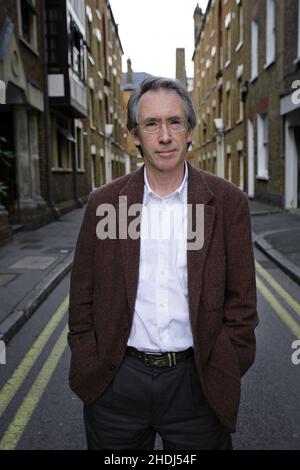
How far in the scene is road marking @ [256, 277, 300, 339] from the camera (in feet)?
18.3

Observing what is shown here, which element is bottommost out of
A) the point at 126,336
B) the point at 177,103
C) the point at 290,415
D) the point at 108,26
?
the point at 290,415

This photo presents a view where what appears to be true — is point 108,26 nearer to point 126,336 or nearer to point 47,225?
point 47,225

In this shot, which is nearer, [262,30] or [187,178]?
[187,178]

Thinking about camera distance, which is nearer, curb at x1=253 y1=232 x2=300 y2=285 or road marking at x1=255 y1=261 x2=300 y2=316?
road marking at x1=255 y1=261 x2=300 y2=316

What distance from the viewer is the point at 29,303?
6.45m

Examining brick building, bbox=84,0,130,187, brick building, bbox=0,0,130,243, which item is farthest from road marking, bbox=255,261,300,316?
brick building, bbox=84,0,130,187

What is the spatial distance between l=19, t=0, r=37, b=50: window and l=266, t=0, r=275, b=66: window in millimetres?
8396

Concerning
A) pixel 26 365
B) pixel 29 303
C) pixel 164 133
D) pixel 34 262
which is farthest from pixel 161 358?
pixel 34 262

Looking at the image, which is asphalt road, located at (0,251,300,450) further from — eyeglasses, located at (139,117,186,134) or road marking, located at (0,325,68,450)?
eyeglasses, located at (139,117,186,134)

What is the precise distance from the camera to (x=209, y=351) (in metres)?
2.00

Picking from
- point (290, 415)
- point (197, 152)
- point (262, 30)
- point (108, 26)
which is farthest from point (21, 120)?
point (197, 152)

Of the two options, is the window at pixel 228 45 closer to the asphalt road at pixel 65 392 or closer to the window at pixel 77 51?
the window at pixel 77 51

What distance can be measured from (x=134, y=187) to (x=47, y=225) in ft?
46.0

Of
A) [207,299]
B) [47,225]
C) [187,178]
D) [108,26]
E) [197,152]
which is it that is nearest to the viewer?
[207,299]
